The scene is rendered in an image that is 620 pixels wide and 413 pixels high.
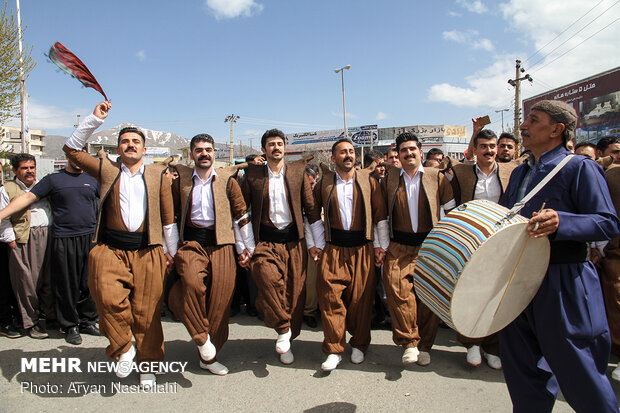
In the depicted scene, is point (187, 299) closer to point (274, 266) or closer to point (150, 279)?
point (150, 279)

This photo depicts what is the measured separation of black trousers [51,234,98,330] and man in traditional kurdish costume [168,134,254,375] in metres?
1.51

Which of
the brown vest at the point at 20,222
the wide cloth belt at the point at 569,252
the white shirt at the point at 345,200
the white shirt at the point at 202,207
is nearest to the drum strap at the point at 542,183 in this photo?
the wide cloth belt at the point at 569,252

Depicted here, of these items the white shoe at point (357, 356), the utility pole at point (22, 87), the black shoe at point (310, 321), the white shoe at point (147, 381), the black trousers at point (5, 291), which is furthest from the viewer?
the utility pole at point (22, 87)

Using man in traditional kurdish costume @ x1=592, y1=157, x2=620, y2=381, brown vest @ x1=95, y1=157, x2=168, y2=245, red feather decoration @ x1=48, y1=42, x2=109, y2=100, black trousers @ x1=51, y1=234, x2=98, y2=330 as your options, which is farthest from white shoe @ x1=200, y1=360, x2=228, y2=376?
man in traditional kurdish costume @ x1=592, y1=157, x2=620, y2=381

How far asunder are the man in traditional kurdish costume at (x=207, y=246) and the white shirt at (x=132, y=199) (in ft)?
1.15

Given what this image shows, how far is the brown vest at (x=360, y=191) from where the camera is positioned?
3.68 metres

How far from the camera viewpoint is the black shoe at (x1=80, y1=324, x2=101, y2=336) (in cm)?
438

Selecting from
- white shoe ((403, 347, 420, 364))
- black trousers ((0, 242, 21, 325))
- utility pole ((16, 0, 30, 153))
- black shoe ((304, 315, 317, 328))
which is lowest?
black shoe ((304, 315, 317, 328))

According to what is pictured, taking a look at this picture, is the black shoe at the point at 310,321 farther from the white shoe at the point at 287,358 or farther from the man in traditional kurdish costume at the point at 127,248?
the man in traditional kurdish costume at the point at 127,248

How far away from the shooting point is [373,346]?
394cm

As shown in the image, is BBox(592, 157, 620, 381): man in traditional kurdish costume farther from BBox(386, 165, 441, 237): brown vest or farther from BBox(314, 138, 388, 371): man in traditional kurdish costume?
BBox(314, 138, 388, 371): man in traditional kurdish costume

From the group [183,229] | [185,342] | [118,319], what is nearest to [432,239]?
[183,229]

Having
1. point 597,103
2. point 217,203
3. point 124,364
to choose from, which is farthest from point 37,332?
point 597,103

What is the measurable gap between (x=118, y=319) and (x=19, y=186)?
2495mm
